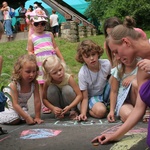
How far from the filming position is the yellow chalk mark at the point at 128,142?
121 inches

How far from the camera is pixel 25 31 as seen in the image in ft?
50.8

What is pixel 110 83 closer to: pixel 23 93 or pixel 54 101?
pixel 54 101

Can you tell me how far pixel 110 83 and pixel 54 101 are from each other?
0.74 metres

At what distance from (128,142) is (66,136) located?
73cm

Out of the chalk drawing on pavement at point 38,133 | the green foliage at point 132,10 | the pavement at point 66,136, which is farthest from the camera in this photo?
the green foliage at point 132,10

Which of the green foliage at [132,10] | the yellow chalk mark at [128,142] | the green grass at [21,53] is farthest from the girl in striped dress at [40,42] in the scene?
the green foliage at [132,10]

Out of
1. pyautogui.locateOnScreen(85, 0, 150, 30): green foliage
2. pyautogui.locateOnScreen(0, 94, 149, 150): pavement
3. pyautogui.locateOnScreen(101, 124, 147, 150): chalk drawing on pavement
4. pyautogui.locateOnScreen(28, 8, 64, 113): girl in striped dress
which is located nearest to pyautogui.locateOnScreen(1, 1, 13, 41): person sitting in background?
pyautogui.locateOnScreen(85, 0, 150, 30): green foliage

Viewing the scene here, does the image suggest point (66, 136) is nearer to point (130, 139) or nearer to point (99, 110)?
point (130, 139)

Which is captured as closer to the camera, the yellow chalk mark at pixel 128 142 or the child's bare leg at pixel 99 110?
the yellow chalk mark at pixel 128 142

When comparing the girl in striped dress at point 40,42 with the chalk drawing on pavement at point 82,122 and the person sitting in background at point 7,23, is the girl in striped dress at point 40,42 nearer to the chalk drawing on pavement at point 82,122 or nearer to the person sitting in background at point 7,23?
the chalk drawing on pavement at point 82,122

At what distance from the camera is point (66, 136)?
12.1ft

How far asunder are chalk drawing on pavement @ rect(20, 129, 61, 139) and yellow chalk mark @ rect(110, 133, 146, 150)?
2.68 ft

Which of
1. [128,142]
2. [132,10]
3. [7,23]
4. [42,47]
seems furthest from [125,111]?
[132,10]

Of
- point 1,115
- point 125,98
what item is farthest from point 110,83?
point 1,115
